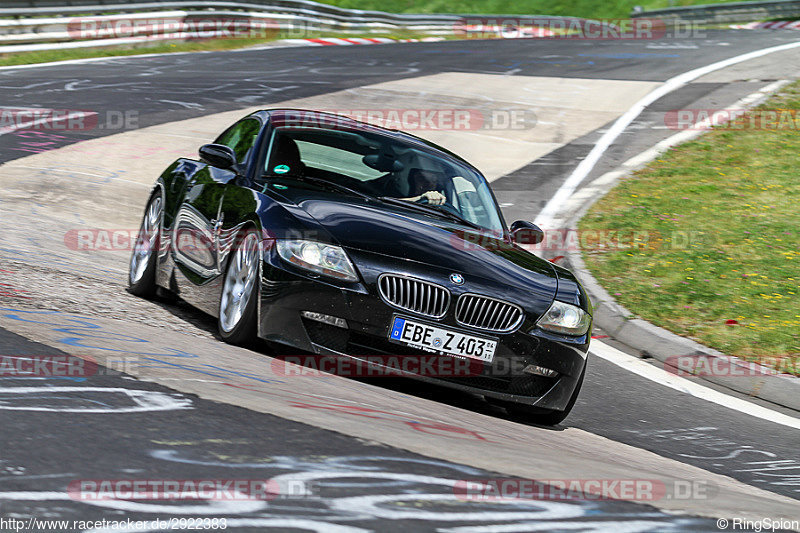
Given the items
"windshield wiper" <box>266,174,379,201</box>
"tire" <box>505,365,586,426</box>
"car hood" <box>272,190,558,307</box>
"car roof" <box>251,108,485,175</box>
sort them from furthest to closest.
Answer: "car roof" <box>251,108,485,175</box>, "windshield wiper" <box>266,174,379,201</box>, "tire" <box>505,365,586,426</box>, "car hood" <box>272,190,558,307</box>

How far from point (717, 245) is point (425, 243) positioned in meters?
6.22

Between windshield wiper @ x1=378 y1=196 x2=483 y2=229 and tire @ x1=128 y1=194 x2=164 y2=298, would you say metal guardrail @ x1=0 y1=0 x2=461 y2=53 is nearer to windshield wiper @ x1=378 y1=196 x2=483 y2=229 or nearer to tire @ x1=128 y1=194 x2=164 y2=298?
tire @ x1=128 y1=194 x2=164 y2=298

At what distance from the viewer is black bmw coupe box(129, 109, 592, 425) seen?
5.75m

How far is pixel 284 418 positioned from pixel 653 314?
5.46 meters

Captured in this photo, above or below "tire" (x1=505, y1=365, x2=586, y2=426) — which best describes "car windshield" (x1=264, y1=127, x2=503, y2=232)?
above

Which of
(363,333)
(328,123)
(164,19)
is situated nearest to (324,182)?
(328,123)

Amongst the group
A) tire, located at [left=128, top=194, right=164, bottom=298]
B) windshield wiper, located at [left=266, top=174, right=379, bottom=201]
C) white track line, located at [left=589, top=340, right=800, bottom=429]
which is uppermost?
windshield wiper, located at [left=266, top=174, right=379, bottom=201]

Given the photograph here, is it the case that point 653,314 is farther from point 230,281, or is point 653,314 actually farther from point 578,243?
point 230,281

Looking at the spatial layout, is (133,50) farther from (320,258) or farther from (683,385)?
(320,258)

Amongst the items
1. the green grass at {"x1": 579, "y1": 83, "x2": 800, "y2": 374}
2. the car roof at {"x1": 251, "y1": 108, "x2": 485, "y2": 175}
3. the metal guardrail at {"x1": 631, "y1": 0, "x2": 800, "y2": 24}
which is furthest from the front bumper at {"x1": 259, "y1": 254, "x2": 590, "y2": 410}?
the metal guardrail at {"x1": 631, "y1": 0, "x2": 800, "y2": 24}

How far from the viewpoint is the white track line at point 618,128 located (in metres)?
13.9

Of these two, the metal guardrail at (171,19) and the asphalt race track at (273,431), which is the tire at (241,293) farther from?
the metal guardrail at (171,19)

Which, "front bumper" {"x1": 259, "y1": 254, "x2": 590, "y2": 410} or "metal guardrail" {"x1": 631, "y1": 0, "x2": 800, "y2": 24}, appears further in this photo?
"metal guardrail" {"x1": 631, "y1": 0, "x2": 800, "y2": 24}

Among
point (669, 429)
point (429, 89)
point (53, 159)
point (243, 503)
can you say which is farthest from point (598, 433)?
point (429, 89)
